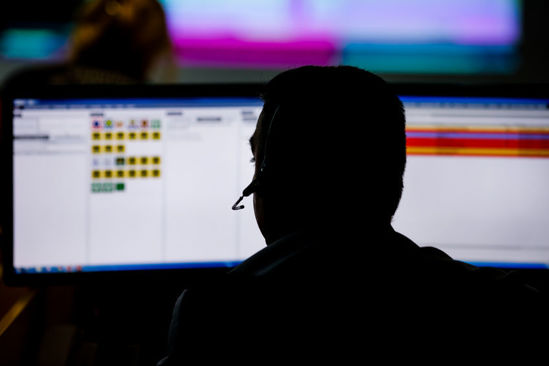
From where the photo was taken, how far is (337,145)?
492 mm

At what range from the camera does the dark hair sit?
1.62 feet

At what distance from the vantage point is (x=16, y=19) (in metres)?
2.33

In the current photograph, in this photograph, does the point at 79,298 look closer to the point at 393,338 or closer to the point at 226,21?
the point at 393,338

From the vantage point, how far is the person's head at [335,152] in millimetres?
494

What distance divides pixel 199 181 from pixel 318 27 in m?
1.73

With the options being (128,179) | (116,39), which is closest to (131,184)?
(128,179)

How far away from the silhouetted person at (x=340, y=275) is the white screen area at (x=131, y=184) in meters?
0.30

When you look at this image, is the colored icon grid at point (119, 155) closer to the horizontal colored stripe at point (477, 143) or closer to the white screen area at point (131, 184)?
the white screen area at point (131, 184)

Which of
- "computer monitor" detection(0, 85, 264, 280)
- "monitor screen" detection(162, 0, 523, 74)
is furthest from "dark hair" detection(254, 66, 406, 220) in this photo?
"monitor screen" detection(162, 0, 523, 74)

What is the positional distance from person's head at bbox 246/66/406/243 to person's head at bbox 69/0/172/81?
3.57 feet

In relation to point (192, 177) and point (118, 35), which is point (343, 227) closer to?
point (192, 177)

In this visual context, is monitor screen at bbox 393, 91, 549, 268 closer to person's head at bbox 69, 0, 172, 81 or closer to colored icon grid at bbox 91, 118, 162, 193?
colored icon grid at bbox 91, 118, 162, 193

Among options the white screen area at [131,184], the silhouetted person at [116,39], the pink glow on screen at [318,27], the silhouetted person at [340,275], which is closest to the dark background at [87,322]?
the white screen area at [131,184]

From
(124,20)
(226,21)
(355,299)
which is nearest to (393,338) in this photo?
(355,299)
